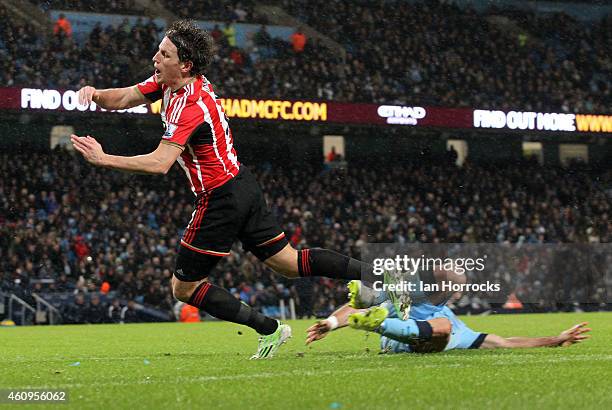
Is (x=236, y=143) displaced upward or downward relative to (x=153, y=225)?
upward

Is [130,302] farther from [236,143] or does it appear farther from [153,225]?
[236,143]

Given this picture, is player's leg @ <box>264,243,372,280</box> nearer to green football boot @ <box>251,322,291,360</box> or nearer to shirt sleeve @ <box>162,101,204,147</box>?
green football boot @ <box>251,322,291,360</box>

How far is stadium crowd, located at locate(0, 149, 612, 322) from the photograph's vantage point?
2212 centimetres

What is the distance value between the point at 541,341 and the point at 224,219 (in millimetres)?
2707

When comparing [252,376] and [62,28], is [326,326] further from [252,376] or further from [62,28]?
[62,28]

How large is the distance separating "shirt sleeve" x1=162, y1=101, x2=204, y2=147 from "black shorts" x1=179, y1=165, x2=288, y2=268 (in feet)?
1.63

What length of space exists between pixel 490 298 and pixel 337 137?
10.0m

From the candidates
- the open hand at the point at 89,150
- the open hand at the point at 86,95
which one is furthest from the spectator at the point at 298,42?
the open hand at the point at 89,150

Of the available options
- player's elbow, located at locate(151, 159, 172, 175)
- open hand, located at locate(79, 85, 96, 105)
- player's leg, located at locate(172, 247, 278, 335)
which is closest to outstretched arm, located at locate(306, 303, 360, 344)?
player's leg, located at locate(172, 247, 278, 335)

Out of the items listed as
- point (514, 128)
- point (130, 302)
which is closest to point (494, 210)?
point (514, 128)

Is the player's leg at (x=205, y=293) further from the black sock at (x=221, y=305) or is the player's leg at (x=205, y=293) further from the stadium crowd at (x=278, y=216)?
the stadium crowd at (x=278, y=216)

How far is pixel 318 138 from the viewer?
3147cm

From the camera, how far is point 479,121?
29.4 meters

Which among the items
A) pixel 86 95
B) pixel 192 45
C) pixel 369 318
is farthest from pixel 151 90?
pixel 369 318
